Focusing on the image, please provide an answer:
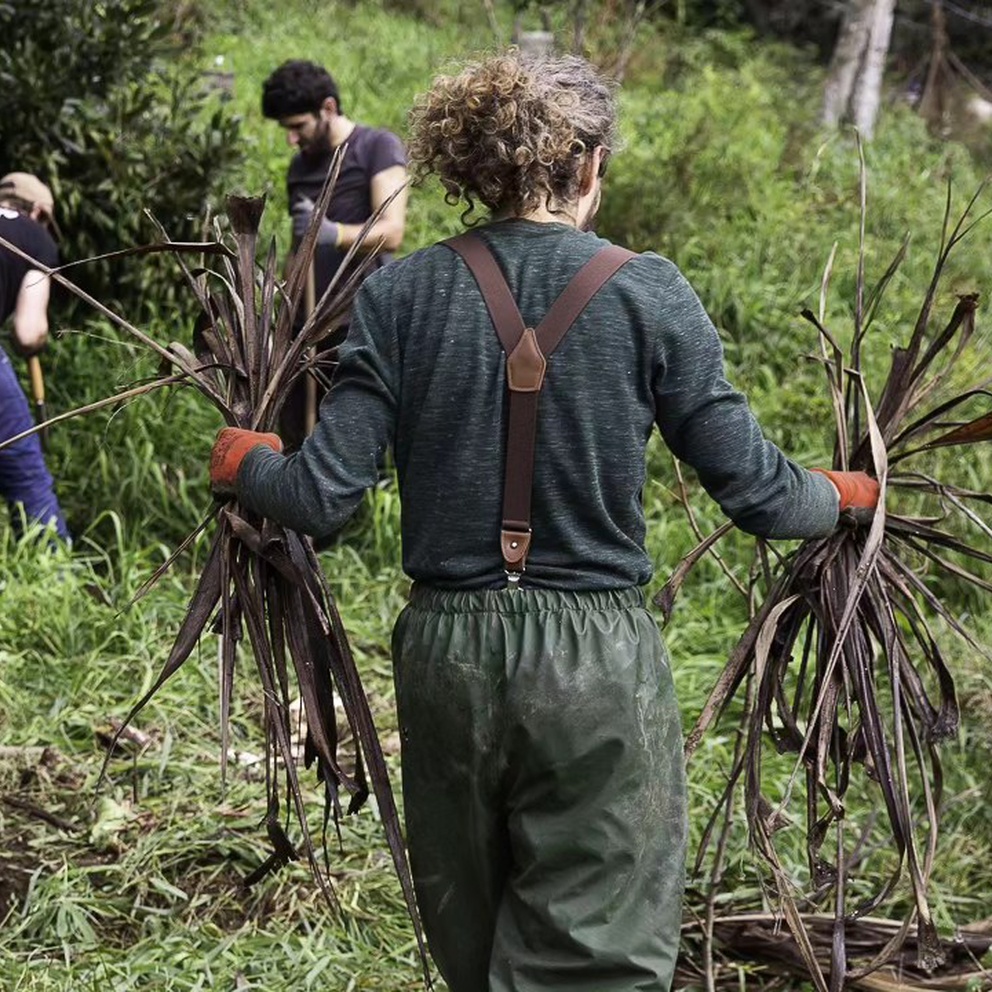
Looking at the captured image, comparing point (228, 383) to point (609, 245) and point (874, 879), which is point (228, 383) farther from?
point (874, 879)

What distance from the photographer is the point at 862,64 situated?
450 inches

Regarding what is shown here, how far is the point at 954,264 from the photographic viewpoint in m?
8.45

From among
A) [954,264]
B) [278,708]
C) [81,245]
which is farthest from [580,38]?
[278,708]

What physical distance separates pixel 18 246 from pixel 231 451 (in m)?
2.92

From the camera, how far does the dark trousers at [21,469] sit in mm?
5148

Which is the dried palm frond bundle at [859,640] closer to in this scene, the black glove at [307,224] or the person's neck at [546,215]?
the person's neck at [546,215]

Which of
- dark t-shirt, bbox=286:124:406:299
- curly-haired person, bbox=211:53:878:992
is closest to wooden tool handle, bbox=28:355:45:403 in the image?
dark t-shirt, bbox=286:124:406:299

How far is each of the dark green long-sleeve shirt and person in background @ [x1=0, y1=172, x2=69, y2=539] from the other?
3.10 meters

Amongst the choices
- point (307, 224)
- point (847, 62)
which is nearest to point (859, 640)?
point (307, 224)

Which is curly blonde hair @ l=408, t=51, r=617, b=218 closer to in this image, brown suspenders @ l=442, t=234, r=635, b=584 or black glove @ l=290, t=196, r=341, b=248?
brown suspenders @ l=442, t=234, r=635, b=584

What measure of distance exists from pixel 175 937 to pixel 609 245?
80.7 inches

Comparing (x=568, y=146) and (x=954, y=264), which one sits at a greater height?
(x=568, y=146)

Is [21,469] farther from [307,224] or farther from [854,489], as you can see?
[854,489]

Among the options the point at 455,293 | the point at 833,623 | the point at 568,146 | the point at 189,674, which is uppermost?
the point at 568,146
